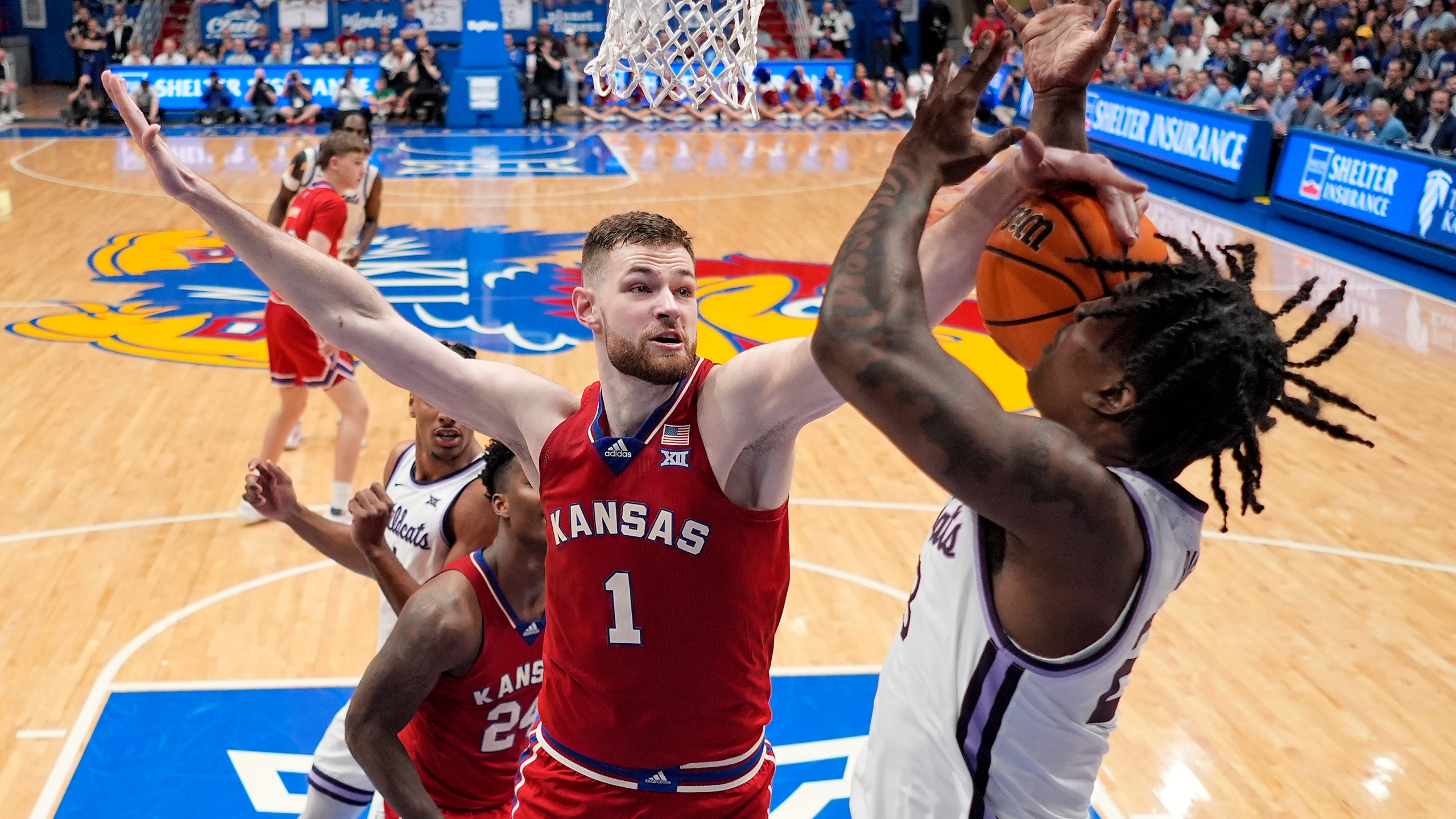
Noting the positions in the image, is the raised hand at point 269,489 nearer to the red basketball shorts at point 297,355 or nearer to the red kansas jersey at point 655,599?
the red kansas jersey at point 655,599

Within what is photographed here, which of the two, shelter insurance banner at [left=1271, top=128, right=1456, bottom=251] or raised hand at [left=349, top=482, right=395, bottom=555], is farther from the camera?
shelter insurance banner at [left=1271, top=128, right=1456, bottom=251]

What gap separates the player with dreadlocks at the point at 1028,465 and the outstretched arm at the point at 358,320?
3.46 ft

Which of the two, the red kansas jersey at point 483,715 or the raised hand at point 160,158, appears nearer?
the raised hand at point 160,158

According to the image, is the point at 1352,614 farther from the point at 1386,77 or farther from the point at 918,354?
the point at 1386,77

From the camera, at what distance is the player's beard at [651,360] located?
8.91 ft

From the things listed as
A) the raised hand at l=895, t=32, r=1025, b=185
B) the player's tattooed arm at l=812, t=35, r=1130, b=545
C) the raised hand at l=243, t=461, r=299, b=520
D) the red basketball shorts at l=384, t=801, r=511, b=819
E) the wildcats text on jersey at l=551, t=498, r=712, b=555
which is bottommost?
the red basketball shorts at l=384, t=801, r=511, b=819

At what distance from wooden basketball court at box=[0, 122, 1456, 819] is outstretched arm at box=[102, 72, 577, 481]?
9.55 feet

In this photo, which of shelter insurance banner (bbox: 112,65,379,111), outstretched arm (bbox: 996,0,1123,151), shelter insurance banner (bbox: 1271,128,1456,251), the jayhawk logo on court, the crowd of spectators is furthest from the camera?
shelter insurance banner (bbox: 112,65,379,111)

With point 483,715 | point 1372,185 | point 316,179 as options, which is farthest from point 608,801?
point 1372,185

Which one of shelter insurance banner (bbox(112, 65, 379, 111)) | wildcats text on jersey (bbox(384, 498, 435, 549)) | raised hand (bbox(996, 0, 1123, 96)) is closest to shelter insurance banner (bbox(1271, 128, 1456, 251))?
wildcats text on jersey (bbox(384, 498, 435, 549))

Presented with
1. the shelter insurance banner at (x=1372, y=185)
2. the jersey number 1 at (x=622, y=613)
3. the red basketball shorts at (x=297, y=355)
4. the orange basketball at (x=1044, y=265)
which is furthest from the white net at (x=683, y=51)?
the shelter insurance banner at (x=1372, y=185)

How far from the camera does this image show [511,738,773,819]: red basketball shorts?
8.99ft

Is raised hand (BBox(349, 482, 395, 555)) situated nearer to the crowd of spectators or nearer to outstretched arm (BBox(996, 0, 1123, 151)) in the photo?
outstretched arm (BBox(996, 0, 1123, 151))

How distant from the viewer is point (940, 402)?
181 centimetres
